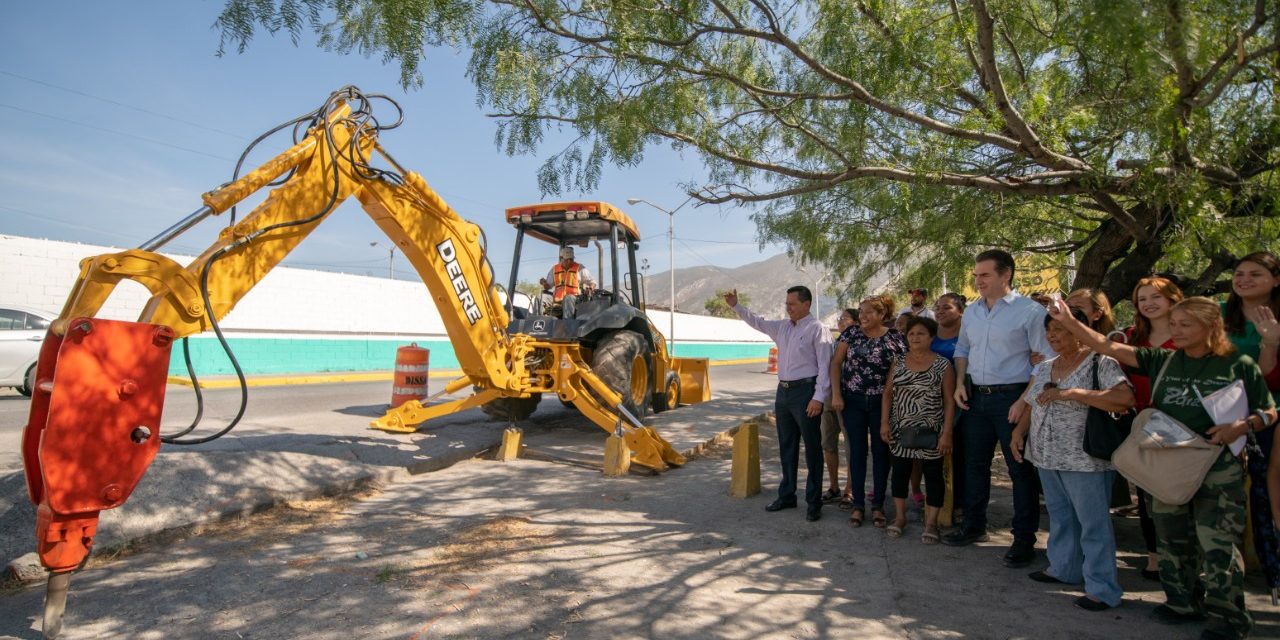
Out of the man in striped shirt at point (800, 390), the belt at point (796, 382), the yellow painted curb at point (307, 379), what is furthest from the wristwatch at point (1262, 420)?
the yellow painted curb at point (307, 379)

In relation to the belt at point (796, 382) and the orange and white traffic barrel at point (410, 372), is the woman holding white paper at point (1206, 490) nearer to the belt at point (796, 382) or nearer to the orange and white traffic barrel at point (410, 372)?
the belt at point (796, 382)

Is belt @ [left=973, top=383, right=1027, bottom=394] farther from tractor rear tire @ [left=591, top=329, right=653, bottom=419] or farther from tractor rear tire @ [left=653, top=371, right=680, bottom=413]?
tractor rear tire @ [left=653, top=371, right=680, bottom=413]

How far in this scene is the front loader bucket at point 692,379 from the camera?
12047 mm

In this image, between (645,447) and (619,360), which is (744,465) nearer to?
(645,447)

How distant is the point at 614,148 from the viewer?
5.61 metres

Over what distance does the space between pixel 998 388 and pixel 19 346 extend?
43.3 ft

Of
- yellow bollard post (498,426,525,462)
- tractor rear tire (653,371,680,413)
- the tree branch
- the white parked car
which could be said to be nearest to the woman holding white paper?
the tree branch

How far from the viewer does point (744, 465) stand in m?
5.82

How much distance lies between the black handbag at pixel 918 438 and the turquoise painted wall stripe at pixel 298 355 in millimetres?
12155

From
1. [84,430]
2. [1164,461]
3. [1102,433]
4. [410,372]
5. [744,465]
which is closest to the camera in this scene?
[84,430]

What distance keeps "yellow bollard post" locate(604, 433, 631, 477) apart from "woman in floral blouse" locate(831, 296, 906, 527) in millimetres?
2033

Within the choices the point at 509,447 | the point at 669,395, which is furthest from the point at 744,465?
the point at 669,395

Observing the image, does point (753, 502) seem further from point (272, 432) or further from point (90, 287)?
point (272, 432)

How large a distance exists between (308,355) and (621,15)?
1628 centimetres
